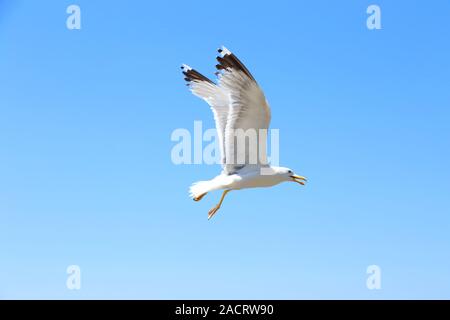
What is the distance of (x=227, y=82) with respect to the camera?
27.2 ft

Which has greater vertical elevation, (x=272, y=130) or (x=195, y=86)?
(x=195, y=86)

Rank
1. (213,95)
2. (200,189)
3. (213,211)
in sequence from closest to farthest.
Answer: (200,189), (213,211), (213,95)

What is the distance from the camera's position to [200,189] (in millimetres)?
8586

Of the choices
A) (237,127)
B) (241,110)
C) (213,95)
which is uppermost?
(213,95)

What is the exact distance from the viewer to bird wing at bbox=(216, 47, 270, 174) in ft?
26.9

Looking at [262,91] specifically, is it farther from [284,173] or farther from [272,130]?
[284,173]

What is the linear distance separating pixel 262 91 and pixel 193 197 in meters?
1.67

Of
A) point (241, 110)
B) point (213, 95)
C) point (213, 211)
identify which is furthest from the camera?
point (213, 95)

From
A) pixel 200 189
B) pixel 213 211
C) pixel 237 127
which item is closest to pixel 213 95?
pixel 237 127

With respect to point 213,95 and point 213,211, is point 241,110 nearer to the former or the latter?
point 213,95

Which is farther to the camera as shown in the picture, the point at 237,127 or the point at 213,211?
the point at 213,211

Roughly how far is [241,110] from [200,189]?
1.19 meters

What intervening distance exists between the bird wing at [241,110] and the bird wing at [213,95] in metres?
0.10
